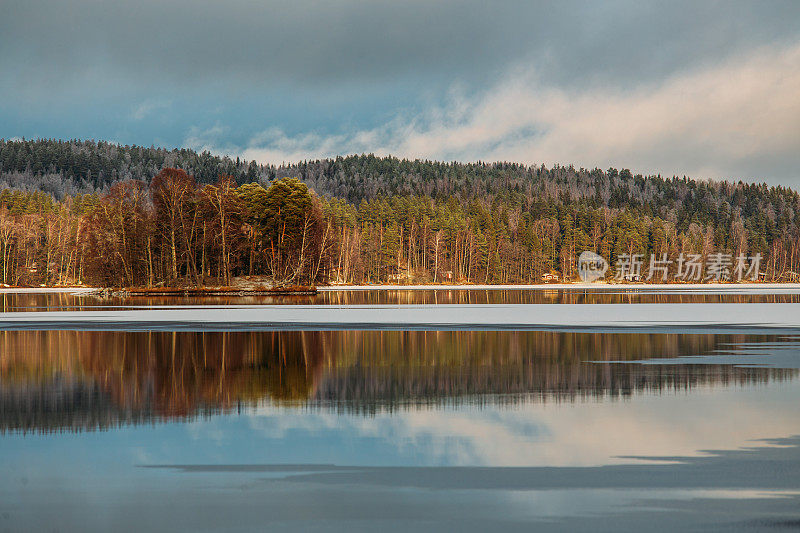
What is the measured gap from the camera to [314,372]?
18.2m

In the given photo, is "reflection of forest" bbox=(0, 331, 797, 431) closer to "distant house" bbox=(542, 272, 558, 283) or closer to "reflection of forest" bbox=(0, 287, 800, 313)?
"reflection of forest" bbox=(0, 287, 800, 313)

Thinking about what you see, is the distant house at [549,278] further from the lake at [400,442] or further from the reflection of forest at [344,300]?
the lake at [400,442]

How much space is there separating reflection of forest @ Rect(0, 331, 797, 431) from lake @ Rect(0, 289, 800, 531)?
9 centimetres

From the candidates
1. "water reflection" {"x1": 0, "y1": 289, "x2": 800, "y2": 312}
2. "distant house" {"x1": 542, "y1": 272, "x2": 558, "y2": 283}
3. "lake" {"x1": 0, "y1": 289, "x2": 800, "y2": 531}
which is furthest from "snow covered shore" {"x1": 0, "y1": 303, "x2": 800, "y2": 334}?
"distant house" {"x1": 542, "y1": 272, "x2": 558, "y2": 283}

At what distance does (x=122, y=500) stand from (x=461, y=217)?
18315 cm

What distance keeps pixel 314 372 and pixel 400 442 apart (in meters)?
7.42

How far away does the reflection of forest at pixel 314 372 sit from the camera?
14.1 meters

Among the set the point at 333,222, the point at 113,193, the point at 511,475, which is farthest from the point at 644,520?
the point at 333,222

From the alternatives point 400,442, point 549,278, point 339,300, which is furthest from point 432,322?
point 549,278

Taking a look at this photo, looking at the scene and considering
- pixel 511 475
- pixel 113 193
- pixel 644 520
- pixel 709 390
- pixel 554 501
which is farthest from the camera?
pixel 113 193

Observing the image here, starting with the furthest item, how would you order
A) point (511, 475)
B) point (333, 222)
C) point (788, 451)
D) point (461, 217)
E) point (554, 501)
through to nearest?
point (461, 217) < point (333, 222) < point (788, 451) < point (511, 475) < point (554, 501)

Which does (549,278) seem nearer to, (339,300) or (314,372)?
(339,300)

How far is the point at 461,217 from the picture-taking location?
624ft

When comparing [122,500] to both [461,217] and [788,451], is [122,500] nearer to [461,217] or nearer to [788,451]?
[788,451]
